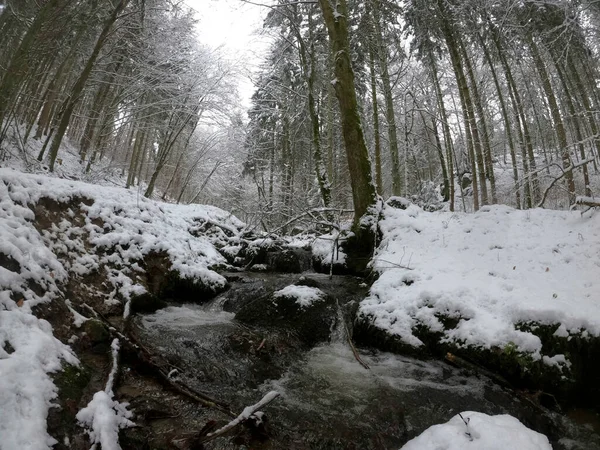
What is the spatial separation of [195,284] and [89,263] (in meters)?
1.80

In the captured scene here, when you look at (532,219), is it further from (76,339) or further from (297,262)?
(76,339)

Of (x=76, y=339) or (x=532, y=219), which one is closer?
(x=76, y=339)

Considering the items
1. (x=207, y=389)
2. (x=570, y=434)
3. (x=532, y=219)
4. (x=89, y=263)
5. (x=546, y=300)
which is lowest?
(x=207, y=389)

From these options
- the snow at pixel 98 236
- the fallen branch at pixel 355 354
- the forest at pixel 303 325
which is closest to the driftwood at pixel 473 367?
the forest at pixel 303 325

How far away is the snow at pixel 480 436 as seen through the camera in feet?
6.52

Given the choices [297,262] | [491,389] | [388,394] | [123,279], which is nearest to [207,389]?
[388,394]

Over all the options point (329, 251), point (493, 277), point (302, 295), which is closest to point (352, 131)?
point (329, 251)

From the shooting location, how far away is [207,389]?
3.05 metres

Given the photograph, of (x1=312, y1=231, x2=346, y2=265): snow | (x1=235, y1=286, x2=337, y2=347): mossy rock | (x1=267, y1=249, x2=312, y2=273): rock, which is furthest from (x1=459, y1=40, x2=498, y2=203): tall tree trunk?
(x1=235, y1=286, x2=337, y2=347): mossy rock

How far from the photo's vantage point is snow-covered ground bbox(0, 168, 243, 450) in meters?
1.95

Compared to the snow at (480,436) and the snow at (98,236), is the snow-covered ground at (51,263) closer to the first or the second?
the snow at (98,236)

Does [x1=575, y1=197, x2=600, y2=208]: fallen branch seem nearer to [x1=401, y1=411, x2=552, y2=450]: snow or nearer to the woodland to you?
the woodland

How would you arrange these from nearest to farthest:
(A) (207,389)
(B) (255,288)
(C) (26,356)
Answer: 1. (C) (26,356)
2. (A) (207,389)
3. (B) (255,288)

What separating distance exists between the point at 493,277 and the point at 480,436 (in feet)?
9.21
